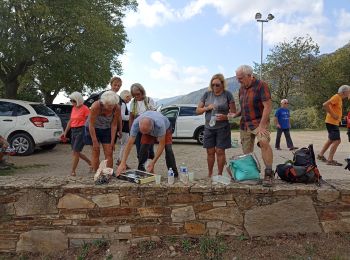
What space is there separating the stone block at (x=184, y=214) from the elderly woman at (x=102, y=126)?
1.45 meters

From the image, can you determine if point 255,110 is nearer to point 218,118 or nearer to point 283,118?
point 218,118

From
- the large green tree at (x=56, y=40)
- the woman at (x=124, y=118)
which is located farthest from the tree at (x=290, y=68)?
the woman at (x=124, y=118)

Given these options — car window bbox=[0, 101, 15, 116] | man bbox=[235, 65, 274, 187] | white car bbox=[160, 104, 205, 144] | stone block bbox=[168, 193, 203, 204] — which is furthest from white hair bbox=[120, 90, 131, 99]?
white car bbox=[160, 104, 205, 144]

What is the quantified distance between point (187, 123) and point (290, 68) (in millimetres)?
23681

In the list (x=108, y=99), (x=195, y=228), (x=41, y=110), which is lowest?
(x=195, y=228)

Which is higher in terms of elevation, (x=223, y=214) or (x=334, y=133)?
(x=334, y=133)

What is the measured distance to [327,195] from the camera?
408 centimetres

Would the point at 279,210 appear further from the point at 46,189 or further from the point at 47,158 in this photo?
the point at 47,158

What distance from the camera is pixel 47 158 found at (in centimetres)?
930

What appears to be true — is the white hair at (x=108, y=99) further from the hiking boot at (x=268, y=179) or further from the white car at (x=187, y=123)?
the white car at (x=187, y=123)

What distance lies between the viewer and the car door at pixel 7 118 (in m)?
9.48

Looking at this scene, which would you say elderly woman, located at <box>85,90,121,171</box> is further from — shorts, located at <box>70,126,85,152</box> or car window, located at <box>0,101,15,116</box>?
car window, located at <box>0,101,15,116</box>

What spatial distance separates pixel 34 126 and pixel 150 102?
4824mm

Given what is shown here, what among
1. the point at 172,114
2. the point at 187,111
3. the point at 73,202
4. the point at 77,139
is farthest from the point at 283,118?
the point at 73,202
